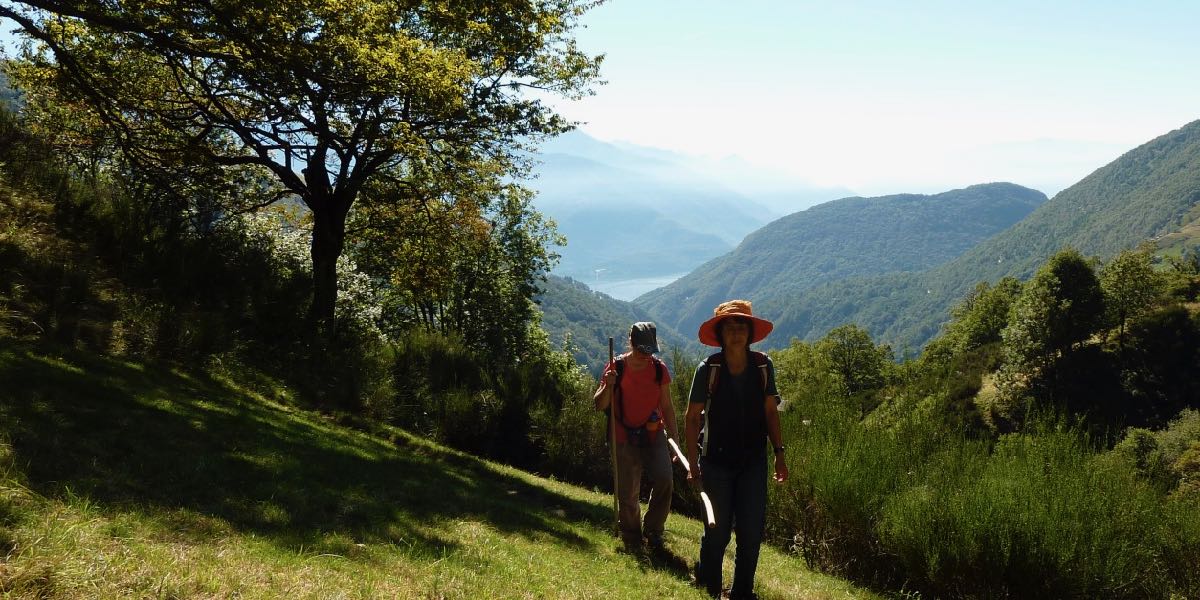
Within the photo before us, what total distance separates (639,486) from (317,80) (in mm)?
7910

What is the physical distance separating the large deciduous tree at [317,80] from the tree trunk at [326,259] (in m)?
0.04

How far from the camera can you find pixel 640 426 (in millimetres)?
6746

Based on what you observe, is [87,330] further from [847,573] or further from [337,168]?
[847,573]

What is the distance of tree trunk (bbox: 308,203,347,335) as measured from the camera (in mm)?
16016

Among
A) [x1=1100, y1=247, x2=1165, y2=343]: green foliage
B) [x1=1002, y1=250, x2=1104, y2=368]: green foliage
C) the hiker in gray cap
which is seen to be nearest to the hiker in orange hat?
the hiker in gray cap

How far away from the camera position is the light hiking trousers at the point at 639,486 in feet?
22.0

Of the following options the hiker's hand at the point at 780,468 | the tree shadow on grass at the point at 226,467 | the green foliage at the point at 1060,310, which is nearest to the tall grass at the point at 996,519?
the hiker's hand at the point at 780,468

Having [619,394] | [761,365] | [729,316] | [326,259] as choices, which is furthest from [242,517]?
[326,259]

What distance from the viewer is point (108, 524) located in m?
4.14

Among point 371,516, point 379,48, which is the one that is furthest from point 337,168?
point 371,516

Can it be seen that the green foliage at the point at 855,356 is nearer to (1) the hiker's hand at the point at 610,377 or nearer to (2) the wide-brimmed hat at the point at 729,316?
(1) the hiker's hand at the point at 610,377

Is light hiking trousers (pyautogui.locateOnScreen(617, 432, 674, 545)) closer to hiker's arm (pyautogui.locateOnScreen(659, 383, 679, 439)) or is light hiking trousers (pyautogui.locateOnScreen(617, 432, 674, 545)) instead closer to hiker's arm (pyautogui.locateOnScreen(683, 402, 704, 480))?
hiker's arm (pyautogui.locateOnScreen(659, 383, 679, 439))

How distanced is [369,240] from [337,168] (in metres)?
2.80

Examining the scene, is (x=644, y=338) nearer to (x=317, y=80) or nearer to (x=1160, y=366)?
(x=317, y=80)
